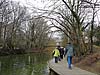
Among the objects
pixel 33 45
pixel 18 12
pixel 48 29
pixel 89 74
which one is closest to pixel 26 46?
pixel 33 45

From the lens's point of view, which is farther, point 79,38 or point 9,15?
point 9,15

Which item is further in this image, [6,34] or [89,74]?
[6,34]

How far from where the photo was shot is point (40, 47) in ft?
345

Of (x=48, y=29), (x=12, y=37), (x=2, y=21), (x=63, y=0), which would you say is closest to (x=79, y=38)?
(x=63, y=0)

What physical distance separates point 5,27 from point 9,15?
157 inches

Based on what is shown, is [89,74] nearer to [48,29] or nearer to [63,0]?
[63,0]

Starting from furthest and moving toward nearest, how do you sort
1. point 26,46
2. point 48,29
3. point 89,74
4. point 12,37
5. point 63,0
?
point 26,46, point 12,37, point 48,29, point 63,0, point 89,74

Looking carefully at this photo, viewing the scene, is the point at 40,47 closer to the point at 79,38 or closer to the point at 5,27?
the point at 5,27

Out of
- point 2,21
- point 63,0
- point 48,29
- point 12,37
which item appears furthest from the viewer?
point 12,37

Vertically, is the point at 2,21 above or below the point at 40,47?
above

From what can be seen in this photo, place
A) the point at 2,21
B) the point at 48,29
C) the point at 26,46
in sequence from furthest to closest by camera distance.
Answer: the point at 26,46 → the point at 2,21 → the point at 48,29

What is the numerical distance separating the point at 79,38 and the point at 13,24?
54.2m

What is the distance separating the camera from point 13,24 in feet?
264

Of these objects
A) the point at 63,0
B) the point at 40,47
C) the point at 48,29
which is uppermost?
the point at 63,0
